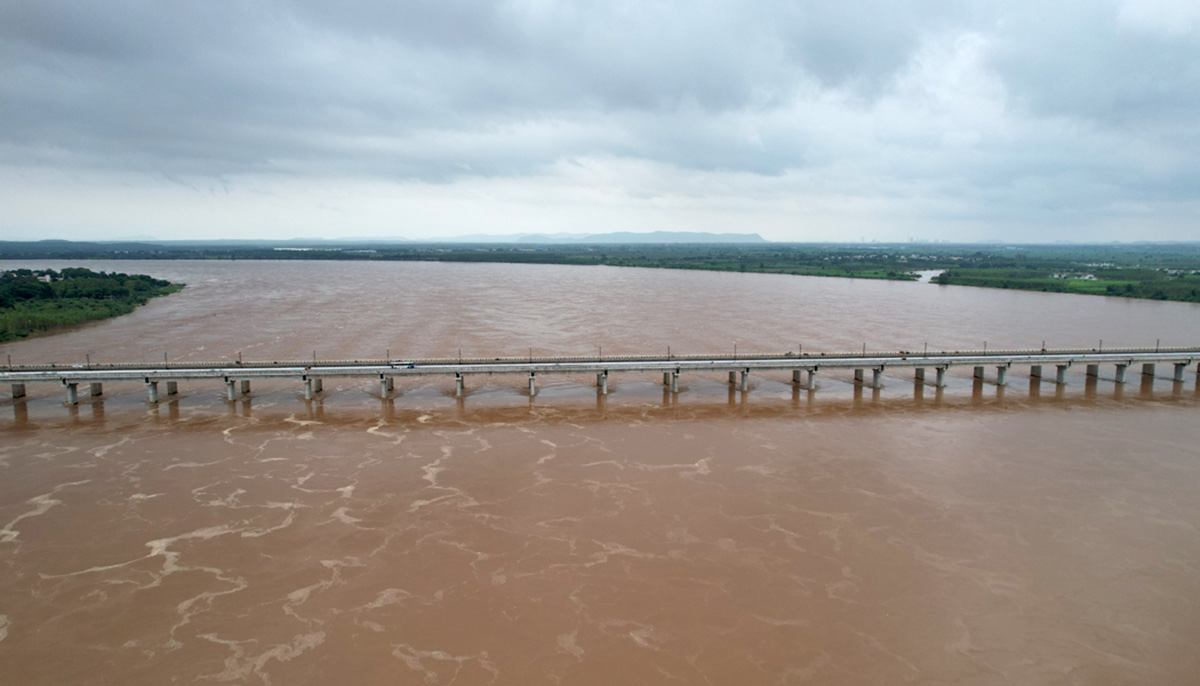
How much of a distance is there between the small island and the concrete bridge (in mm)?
24987

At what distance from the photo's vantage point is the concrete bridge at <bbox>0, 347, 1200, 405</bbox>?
33.5 m

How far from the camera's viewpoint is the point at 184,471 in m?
24.7

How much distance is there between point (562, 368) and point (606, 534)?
630 inches

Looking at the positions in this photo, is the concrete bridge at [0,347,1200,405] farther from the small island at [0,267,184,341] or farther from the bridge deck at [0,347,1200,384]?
the small island at [0,267,184,341]

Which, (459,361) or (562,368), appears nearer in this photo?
(562,368)

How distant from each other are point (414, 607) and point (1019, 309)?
248 ft

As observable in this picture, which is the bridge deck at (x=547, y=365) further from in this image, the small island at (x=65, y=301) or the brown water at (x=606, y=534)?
the small island at (x=65, y=301)

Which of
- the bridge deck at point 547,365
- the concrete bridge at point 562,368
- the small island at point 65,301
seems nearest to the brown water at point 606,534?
the concrete bridge at point 562,368

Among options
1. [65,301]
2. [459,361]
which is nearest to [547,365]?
[459,361]

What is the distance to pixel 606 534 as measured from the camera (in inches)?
787

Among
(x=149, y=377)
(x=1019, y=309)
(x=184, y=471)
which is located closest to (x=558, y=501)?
(x=184, y=471)

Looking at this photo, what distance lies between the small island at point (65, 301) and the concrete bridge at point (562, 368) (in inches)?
984

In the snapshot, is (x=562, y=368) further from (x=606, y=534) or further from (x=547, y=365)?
(x=606, y=534)

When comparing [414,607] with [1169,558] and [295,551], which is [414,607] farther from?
[1169,558]
